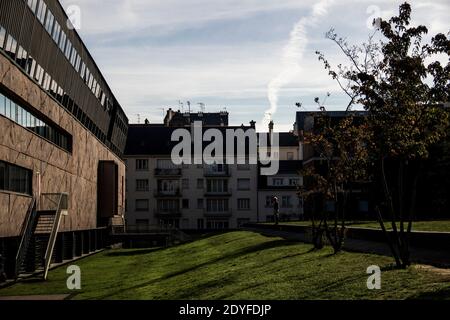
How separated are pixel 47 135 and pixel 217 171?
68.5m

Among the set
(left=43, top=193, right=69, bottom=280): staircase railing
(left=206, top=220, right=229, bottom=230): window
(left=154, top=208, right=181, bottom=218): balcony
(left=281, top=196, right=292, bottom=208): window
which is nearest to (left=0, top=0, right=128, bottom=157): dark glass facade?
(left=43, top=193, right=69, bottom=280): staircase railing

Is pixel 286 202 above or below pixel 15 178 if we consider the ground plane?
above

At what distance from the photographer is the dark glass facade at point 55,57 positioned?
35062mm

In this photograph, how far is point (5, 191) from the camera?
33.8m

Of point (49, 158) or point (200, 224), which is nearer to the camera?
point (49, 158)

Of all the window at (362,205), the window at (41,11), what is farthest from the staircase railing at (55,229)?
the window at (362,205)

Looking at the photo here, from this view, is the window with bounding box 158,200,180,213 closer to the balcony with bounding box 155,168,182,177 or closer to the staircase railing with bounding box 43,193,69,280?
the balcony with bounding box 155,168,182,177

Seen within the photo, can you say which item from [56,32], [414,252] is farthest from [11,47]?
[414,252]

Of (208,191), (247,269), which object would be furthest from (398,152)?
(208,191)

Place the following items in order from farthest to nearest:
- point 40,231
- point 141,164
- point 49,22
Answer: point 141,164
point 49,22
point 40,231

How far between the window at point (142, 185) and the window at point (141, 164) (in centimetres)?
198

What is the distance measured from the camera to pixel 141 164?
112438 mm

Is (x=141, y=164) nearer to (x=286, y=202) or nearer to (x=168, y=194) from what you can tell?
(x=168, y=194)
